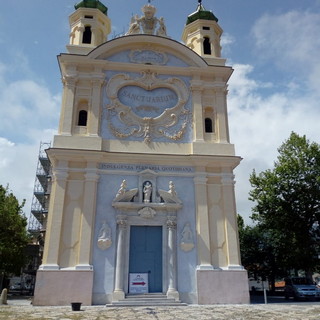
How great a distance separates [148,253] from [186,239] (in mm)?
2042

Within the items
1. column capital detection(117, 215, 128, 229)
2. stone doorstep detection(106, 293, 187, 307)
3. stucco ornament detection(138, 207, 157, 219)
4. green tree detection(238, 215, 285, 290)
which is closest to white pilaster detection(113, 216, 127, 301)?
column capital detection(117, 215, 128, 229)

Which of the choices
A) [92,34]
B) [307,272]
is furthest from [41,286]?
[307,272]

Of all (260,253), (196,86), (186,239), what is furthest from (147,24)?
(260,253)

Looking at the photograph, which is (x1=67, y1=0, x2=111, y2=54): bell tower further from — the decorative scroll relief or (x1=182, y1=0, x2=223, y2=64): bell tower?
(x1=182, y1=0, x2=223, y2=64): bell tower

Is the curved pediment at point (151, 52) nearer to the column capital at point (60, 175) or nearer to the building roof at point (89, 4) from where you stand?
the building roof at point (89, 4)

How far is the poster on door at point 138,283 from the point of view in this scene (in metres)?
16.8

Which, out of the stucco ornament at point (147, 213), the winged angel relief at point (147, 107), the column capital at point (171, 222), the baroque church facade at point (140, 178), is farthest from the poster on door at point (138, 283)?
the winged angel relief at point (147, 107)

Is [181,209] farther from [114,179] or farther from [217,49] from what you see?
[217,49]

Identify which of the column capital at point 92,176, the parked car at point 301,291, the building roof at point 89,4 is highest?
the building roof at point 89,4

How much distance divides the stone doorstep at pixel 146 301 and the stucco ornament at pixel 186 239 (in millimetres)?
2515

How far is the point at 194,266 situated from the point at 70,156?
8.53 meters

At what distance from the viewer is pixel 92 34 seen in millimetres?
22703

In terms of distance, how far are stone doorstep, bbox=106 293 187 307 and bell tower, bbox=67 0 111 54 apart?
586 inches

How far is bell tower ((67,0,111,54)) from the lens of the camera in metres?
22.7
